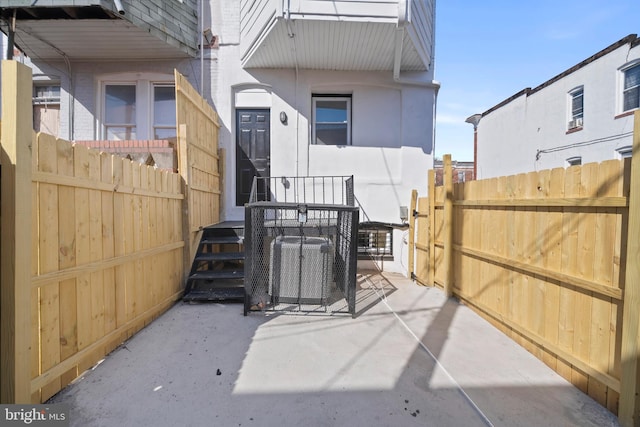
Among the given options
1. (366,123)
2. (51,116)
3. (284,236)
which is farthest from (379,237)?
(51,116)

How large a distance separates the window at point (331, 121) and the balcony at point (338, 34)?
705 mm

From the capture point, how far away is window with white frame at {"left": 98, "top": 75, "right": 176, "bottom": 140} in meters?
6.15

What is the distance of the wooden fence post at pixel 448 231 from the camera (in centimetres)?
461

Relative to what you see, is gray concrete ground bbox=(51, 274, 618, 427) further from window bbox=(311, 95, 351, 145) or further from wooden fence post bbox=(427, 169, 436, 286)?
window bbox=(311, 95, 351, 145)

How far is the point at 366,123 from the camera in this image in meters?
6.37

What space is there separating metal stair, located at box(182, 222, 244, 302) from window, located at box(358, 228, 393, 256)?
2528 mm

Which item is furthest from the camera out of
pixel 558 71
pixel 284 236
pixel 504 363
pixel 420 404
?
pixel 558 71

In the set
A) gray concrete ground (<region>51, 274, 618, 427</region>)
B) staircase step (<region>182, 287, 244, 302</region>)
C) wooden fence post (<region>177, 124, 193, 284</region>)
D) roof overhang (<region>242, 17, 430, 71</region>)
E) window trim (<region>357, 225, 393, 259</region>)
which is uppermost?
roof overhang (<region>242, 17, 430, 71</region>)

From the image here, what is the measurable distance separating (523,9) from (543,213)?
736 cm

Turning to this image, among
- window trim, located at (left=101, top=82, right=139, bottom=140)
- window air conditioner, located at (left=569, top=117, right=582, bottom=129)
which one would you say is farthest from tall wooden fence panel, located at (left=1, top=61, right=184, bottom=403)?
window air conditioner, located at (left=569, top=117, right=582, bottom=129)

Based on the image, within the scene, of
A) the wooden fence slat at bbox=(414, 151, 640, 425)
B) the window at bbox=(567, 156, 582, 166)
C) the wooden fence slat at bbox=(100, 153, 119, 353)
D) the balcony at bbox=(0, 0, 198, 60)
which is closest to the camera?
the wooden fence slat at bbox=(414, 151, 640, 425)

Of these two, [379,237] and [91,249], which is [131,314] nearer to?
[91,249]

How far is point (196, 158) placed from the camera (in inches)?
190

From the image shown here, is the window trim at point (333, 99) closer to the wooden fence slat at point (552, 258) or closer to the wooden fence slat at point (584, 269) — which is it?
the wooden fence slat at point (552, 258)
